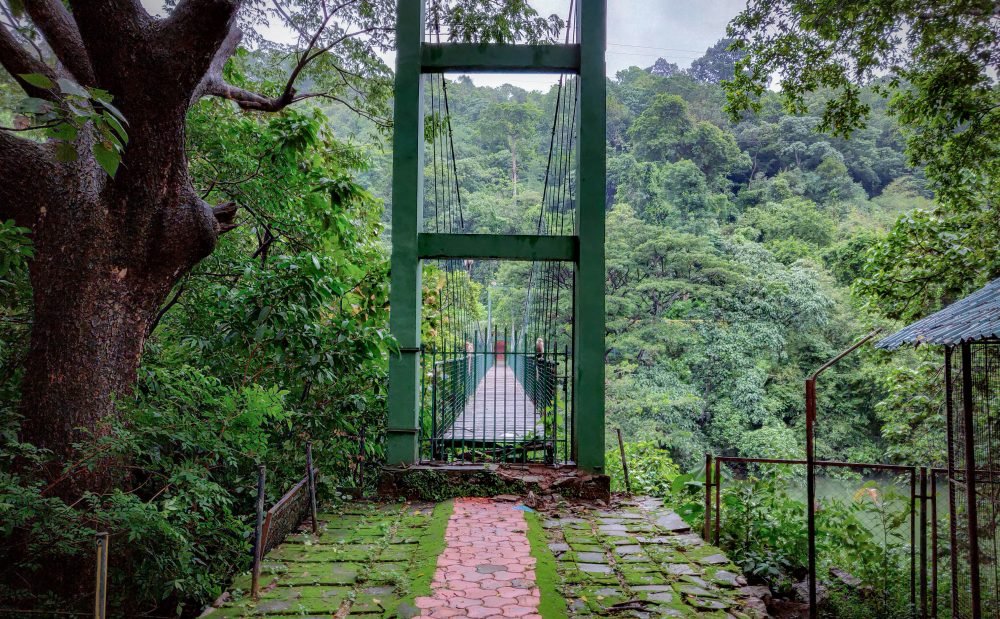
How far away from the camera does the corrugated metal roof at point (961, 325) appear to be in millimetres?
2682

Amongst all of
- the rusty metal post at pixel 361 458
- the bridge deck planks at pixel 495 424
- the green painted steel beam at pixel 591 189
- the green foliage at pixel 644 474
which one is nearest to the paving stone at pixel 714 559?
the green painted steel beam at pixel 591 189

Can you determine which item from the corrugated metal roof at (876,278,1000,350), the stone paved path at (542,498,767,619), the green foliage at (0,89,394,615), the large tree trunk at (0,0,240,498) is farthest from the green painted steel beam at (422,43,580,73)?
the stone paved path at (542,498,767,619)

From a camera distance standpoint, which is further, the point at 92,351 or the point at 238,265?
the point at 238,265

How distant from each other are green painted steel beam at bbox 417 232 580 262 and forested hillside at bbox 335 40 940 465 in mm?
11927

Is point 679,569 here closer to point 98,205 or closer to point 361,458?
point 361,458

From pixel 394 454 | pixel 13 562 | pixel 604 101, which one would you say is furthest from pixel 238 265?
pixel 604 101

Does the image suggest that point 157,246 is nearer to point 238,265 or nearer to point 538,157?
point 238,265

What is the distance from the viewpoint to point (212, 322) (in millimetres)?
4793

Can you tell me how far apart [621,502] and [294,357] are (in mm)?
3124

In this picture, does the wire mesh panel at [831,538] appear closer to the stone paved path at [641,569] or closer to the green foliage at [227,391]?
the stone paved path at [641,569]

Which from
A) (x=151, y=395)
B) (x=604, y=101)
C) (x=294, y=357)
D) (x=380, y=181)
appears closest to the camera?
(x=151, y=395)

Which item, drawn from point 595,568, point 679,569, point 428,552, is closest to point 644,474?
point 679,569

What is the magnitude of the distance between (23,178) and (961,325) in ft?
15.9

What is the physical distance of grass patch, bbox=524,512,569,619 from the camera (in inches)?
122
